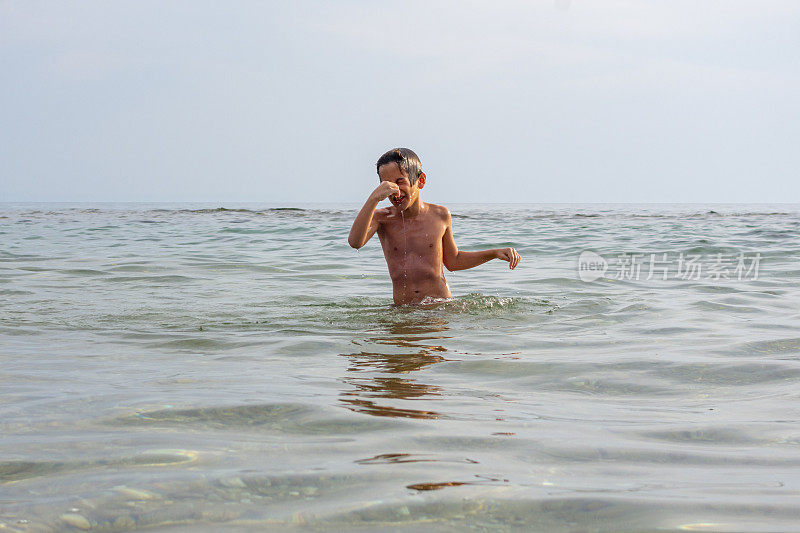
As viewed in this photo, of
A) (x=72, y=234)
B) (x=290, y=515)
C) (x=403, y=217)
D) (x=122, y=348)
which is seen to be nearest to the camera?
(x=290, y=515)

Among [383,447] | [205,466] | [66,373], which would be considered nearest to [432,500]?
[383,447]

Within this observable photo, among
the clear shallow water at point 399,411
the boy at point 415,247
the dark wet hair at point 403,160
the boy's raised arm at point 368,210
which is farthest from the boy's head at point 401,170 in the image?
the clear shallow water at point 399,411

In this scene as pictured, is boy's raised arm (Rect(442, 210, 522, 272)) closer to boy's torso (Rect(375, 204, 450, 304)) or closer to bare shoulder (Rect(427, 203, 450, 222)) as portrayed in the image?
bare shoulder (Rect(427, 203, 450, 222))

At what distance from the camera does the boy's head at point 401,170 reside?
5.18 m

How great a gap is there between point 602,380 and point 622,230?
14858mm

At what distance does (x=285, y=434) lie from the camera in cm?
235

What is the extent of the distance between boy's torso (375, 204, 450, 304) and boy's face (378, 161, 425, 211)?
0.24m

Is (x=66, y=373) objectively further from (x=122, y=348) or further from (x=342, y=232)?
(x=342, y=232)

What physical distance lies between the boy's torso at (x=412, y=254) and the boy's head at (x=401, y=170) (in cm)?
37

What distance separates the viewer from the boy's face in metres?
5.18

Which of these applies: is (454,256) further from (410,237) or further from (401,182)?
(401,182)

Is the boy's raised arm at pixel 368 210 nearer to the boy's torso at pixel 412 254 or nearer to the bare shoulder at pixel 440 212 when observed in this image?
the boy's torso at pixel 412 254

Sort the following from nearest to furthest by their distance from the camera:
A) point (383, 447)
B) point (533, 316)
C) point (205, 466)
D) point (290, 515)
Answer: point (290, 515), point (205, 466), point (383, 447), point (533, 316)

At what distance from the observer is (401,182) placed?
17.1 ft
